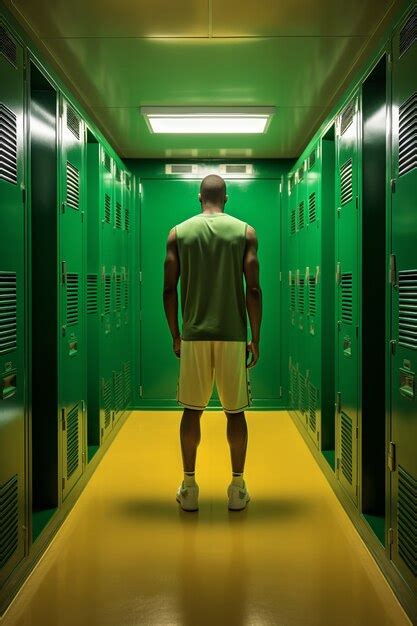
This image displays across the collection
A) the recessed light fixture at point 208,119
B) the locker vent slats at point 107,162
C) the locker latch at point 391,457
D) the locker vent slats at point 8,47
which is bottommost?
the locker latch at point 391,457

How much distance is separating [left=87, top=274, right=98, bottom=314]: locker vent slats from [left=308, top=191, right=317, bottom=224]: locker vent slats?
Answer: 5.61ft

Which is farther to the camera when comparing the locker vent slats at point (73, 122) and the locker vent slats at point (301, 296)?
the locker vent slats at point (301, 296)

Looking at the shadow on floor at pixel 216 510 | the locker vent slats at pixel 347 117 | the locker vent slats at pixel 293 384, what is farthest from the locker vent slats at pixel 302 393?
the locker vent slats at pixel 347 117

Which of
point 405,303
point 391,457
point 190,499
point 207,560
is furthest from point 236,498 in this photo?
point 405,303

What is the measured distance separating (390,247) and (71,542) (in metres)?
2.03

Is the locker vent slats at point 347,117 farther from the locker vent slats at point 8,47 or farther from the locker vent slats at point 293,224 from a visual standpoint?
the locker vent slats at point 293,224

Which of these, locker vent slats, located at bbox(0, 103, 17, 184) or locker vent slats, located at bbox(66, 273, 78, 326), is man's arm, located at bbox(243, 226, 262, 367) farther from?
locker vent slats, located at bbox(0, 103, 17, 184)

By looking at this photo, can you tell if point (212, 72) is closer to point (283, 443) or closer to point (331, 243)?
point (331, 243)

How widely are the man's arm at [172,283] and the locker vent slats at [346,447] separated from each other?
104 cm

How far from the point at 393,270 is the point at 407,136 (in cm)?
52

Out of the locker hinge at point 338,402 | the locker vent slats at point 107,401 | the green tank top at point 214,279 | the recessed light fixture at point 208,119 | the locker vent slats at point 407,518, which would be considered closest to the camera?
the locker vent slats at point 407,518

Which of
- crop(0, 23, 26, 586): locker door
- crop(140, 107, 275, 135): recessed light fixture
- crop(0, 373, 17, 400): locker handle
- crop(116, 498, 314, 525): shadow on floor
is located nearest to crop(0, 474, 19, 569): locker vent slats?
crop(0, 23, 26, 586): locker door

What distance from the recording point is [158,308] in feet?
20.2

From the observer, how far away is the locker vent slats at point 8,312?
226 cm
